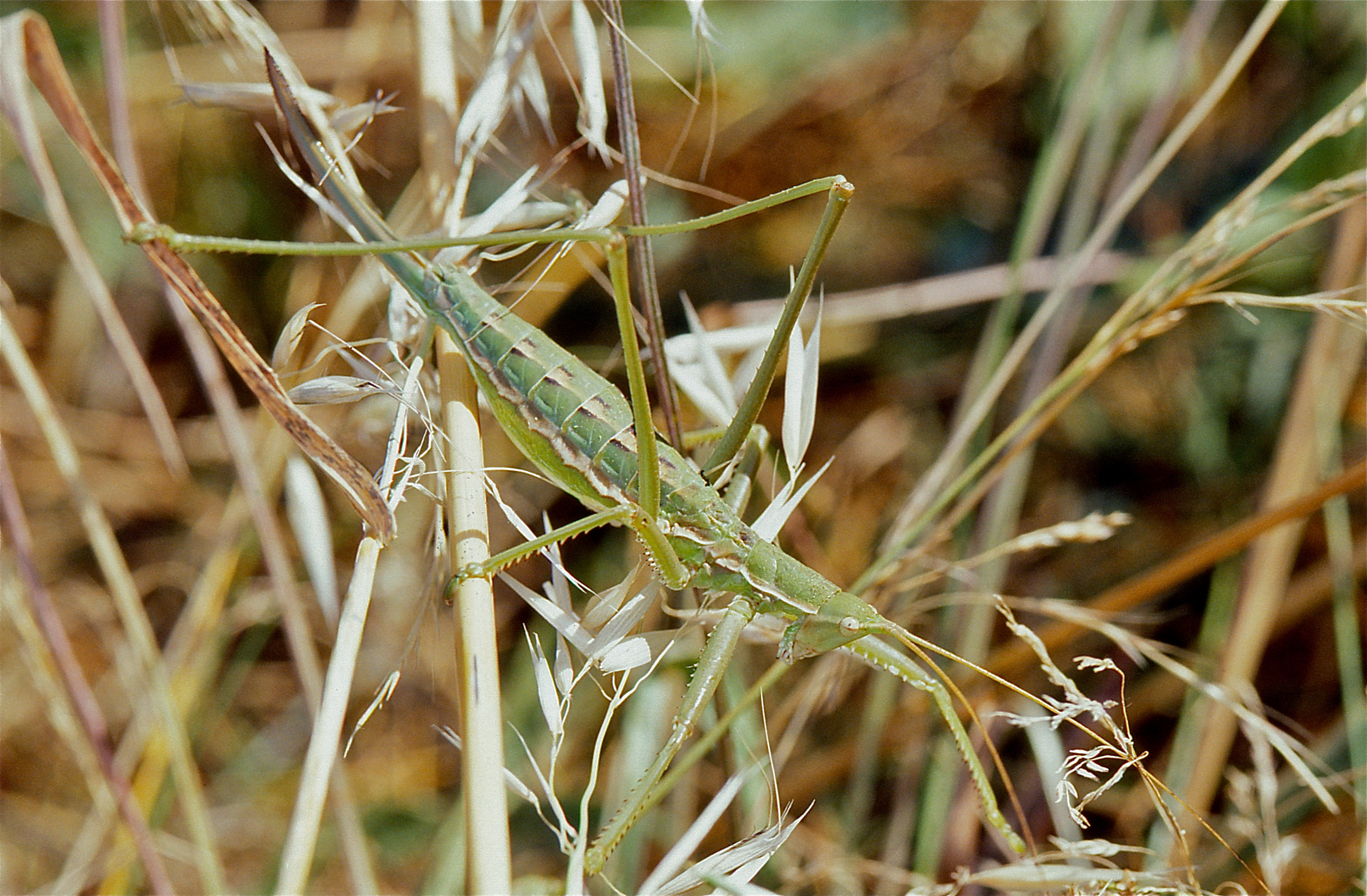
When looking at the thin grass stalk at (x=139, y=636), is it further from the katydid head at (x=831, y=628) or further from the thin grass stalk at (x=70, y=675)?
the katydid head at (x=831, y=628)

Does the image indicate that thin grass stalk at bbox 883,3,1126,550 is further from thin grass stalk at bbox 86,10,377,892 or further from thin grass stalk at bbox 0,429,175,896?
thin grass stalk at bbox 0,429,175,896

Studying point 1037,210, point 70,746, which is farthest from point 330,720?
point 1037,210

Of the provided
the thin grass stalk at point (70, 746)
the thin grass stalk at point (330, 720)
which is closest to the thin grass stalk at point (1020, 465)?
the thin grass stalk at point (330, 720)

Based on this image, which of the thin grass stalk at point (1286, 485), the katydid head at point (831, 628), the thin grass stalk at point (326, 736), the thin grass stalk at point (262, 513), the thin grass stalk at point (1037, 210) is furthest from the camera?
the thin grass stalk at point (1037, 210)

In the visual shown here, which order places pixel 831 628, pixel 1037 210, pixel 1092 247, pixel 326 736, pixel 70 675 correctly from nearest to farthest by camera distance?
pixel 326 736, pixel 831 628, pixel 70 675, pixel 1092 247, pixel 1037 210

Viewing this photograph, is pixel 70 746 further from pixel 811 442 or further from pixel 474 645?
pixel 811 442

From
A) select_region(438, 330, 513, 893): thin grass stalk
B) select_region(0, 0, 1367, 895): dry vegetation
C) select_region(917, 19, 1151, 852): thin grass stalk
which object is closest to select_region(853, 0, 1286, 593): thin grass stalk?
select_region(0, 0, 1367, 895): dry vegetation
